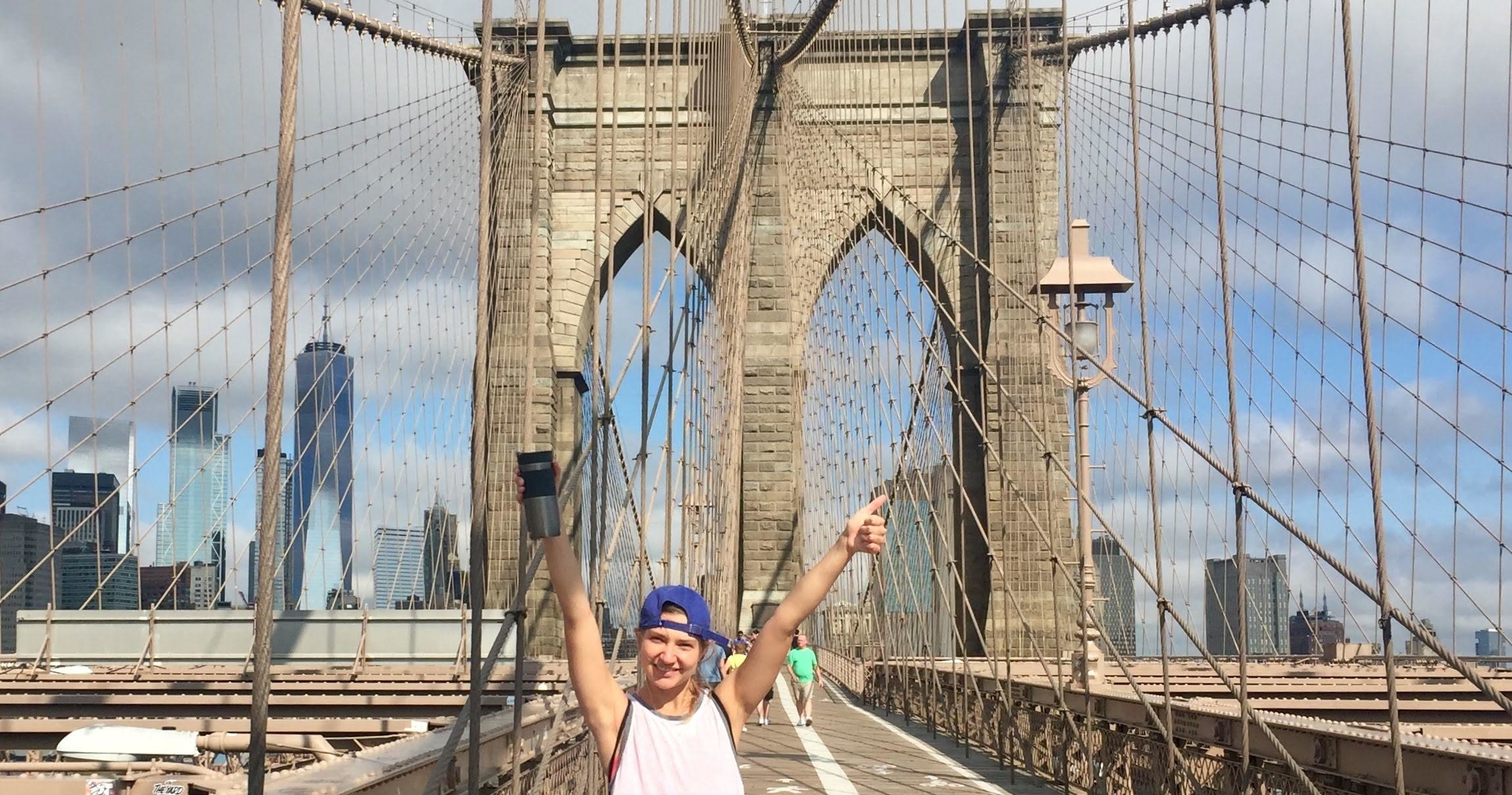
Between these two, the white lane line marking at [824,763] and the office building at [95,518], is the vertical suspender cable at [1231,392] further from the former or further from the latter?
the office building at [95,518]

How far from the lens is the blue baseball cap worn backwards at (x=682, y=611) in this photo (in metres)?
2.74

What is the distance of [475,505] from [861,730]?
11544mm

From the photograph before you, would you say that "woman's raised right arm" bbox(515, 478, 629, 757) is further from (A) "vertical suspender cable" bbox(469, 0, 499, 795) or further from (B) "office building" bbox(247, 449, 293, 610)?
(A) "vertical suspender cable" bbox(469, 0, 499, 795)

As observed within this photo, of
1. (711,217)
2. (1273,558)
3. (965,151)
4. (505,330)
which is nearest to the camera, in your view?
(711,217)

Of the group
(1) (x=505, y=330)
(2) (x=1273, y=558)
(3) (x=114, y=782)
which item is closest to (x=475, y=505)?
(3) (x=114, y=782)

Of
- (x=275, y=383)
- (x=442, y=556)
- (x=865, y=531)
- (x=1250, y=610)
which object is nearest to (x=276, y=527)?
(x=275, y=383)

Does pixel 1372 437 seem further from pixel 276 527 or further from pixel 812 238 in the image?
pixel 812 238

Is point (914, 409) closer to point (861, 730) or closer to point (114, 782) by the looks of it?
point (861, 730)

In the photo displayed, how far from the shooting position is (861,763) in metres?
11.2

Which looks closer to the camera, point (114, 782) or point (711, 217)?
point (114, 782)

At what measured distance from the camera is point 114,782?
3695 mm

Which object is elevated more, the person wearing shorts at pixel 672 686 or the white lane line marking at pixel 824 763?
the person wearing shorts at pixel 672 686

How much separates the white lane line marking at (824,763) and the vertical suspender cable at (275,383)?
651 centimetres

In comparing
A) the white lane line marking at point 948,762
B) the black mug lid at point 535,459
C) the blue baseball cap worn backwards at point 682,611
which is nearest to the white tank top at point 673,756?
the blue baseball cap worn backwards at point 682,611
